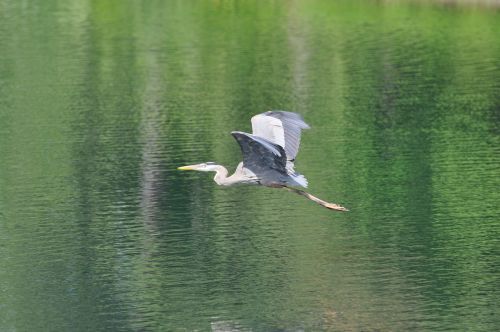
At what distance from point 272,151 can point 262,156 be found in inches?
28.0

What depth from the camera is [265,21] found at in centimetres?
6519

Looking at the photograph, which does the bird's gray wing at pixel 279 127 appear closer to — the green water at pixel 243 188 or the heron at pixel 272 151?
the heron at pixel 272 151

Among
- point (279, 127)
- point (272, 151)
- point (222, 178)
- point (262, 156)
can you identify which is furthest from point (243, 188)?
point (272, 151)

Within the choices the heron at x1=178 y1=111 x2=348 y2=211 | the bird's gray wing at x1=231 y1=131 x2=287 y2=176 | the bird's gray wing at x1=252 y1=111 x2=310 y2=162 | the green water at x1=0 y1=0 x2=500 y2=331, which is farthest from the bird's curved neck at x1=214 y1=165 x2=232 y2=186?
the green water at x1=0 y1=0 x2=500 y2=331

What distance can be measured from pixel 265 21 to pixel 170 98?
1983 centimetres

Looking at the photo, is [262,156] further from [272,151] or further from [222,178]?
[222,178]

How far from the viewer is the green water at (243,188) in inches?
975

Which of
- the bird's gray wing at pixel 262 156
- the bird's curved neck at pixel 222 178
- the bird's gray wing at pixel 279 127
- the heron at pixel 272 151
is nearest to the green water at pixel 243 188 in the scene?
the bird's curved neck at pixel 222 178

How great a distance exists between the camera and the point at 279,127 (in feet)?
80.7

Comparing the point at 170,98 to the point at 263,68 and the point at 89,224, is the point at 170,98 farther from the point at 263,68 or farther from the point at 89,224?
the point at 89,224

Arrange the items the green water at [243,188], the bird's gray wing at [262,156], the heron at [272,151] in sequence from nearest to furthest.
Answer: the bird's gray wing at [262,156]
the heron at [272,151]
the green water at [243,188]

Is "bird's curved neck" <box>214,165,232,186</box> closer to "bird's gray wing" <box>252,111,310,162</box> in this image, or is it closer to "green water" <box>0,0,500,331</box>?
"bird's gray wing" <box>252,111,310,162</box>

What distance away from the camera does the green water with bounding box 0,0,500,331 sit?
81.3ft

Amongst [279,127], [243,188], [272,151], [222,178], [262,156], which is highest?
[279,127]
